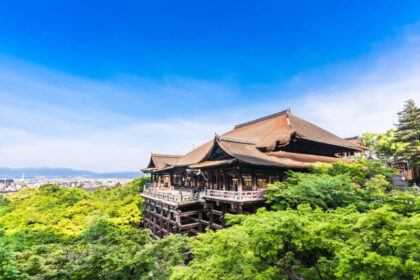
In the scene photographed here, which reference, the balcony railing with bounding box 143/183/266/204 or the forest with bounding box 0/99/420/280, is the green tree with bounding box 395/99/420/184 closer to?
the forest with bounding box 0/99/420/280

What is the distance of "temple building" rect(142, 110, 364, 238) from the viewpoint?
1615 cm

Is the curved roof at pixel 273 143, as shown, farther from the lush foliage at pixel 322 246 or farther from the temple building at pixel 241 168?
the lush foliage at pixel 322 246

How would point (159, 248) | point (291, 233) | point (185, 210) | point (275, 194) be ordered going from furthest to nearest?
point (185, 210) < point (275, 194) < point (159, 248) < point (291, 233)

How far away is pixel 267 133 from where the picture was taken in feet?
77.2

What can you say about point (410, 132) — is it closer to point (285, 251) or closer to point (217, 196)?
point (217, 196)

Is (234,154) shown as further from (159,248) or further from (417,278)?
(417,278)

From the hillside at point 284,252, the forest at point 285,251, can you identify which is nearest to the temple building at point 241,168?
the forest at point 285,251

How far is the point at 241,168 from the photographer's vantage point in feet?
53.4

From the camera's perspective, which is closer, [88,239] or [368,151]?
[88,239]

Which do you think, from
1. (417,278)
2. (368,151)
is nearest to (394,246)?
(417,278)

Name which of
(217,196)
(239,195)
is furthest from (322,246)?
(217,196)

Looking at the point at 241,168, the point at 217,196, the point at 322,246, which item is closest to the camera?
the point at 322,246

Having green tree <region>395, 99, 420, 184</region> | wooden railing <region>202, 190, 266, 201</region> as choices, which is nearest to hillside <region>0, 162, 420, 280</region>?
wooden railing <region>202, 190, 266, 201</region>

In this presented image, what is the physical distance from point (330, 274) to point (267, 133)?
1691 cm
